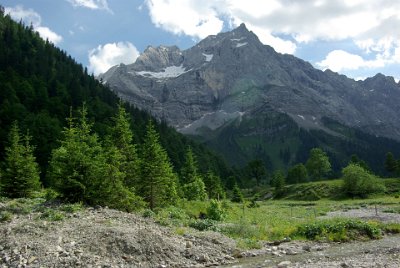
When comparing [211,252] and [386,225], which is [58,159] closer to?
[211,252]

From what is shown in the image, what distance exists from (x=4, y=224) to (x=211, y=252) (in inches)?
552

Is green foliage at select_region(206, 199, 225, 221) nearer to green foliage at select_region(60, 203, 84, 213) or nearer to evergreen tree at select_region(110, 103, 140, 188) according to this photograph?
evergreen tree at select_region(110, 103, 140, 188)

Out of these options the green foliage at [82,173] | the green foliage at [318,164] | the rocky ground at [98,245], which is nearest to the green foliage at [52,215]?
the rocky ground at [98,245]

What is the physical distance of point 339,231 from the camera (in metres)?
32.5

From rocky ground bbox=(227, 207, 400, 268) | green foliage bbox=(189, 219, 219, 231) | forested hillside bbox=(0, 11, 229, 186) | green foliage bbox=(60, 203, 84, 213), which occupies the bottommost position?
rocky ground bbox=(227, 207, 400, 268)

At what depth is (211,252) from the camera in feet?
82.5

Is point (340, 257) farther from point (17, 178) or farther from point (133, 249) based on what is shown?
point (17, 178)

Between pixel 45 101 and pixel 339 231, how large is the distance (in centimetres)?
11929

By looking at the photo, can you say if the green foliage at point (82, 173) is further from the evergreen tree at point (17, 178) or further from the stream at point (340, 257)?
→ the stream at point (340, 257)

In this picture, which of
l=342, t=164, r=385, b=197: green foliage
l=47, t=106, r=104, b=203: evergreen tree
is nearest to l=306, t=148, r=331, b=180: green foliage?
l=342, t=164, r=385, b=197: green foliage

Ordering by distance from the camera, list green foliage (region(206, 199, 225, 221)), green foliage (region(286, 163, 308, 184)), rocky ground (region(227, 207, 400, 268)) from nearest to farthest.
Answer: rocky ground (region(227, 207, 400, 268)) < green foliage (region(206, 199, 225, 221)) < green foliage (region(286, 163, 308, 184))

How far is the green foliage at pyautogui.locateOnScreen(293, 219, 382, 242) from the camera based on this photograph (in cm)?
3181

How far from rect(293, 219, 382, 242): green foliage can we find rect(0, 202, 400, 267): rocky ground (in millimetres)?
2703

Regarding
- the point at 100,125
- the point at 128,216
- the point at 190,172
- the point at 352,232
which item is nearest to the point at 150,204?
the point at 128,216
